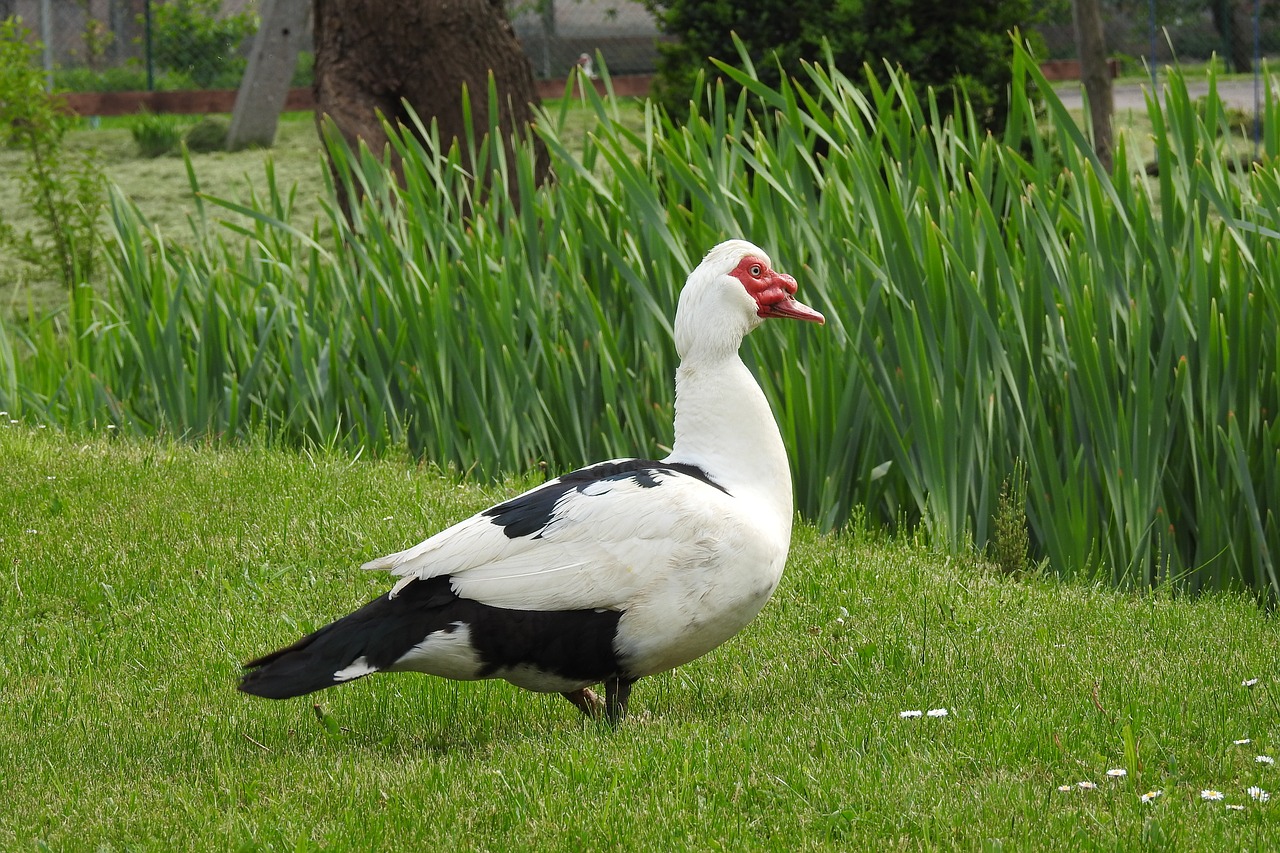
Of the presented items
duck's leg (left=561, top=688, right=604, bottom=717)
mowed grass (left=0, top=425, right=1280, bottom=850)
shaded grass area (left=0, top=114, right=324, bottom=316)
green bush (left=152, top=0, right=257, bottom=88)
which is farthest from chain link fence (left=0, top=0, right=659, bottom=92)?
duck's leg (left=561, top=688, right=604, bottom=717)

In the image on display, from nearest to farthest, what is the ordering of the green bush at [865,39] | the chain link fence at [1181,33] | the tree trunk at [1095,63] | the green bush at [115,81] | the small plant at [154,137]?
the green bush at [865,39], the tree trunk at [1095,63], the small plant at [154,137], the green bush at [115,81], the chain link fence at [1181,33]

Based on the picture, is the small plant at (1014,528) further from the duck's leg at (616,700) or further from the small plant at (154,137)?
the small plant at (154,137)

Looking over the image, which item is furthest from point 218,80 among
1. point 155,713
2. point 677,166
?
point 155,713

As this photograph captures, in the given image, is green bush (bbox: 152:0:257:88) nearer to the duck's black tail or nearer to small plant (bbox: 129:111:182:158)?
small plant (bbox: 129:111:182:158)

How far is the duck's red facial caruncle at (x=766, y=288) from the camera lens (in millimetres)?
3381

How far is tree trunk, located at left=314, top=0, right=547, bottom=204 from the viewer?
23.9 feet

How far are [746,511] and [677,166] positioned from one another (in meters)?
2.09

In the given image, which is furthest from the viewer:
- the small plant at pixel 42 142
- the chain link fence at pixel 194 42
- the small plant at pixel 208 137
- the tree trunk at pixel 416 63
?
the chain link fence at pixel 194 42

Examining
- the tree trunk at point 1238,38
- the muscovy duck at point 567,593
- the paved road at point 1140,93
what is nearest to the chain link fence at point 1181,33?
the tree trunk at point 1238,38

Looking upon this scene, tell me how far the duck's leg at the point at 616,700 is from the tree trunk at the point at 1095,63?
22.8 ft

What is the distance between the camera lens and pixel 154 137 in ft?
47.4

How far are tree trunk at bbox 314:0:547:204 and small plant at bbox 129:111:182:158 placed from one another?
7570 millimetres

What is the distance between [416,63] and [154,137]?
8.17m

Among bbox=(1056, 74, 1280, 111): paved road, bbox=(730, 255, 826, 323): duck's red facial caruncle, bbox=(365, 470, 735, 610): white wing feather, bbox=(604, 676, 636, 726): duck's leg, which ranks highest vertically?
→ bbox=(1056, 74, 1280, 111): paved road
